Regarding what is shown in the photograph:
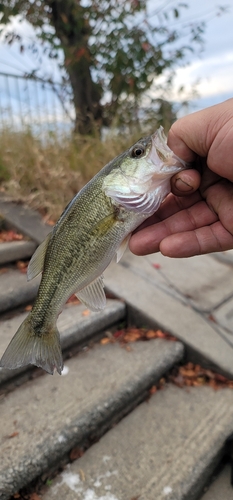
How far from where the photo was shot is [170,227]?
5.71ft

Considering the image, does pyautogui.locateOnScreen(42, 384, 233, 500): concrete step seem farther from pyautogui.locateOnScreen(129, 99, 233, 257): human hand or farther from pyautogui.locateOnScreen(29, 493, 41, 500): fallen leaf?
pyautogui.locateOnScreen(129, 99, 233, 257): human hand

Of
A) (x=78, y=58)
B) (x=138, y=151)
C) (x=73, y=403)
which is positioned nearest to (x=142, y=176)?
(x=138, y=151)

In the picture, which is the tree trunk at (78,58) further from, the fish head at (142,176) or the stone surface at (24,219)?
the fish head at (142,176)

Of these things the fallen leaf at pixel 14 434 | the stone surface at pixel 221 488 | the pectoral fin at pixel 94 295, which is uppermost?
the pectoral fin at pixel 94 295

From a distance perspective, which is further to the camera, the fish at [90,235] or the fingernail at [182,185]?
the fingernail at [182,185]

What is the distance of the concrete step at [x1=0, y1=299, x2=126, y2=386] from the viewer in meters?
2.70

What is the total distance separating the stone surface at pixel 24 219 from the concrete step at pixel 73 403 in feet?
4.27

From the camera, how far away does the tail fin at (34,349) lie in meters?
1.43

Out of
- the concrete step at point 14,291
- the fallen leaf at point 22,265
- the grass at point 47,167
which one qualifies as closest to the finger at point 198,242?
the concrete step at point 14,291

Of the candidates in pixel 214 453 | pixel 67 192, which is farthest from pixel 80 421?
pixel 67 192

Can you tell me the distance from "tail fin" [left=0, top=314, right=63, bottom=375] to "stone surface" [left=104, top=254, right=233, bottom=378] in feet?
5.43

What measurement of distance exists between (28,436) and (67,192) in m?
2.54

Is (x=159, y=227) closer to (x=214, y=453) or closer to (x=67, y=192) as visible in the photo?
(x=214, y=453)

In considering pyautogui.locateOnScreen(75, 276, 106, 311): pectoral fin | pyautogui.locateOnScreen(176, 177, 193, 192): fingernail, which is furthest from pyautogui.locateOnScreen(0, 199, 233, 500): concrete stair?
pyautogui.locateOnScreen(176, 177, 193, 192): fingernail
